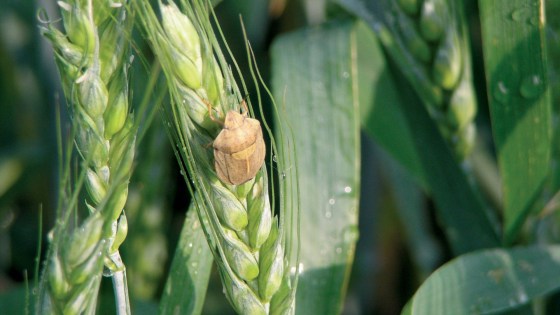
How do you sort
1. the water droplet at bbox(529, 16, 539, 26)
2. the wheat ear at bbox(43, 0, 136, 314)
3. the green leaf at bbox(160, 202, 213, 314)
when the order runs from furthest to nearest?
the water droplet at bbox(529, 16, 539, 26) < the green leaf at bbox(160, 202, 213, 314) < the wheat ear at bbox(43, 0, 136, 314)

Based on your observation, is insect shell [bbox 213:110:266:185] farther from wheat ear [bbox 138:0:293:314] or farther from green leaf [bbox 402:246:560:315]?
green leaf [bbox 402:246:560:315]

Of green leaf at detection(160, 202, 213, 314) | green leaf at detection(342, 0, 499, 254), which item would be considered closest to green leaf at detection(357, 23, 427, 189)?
green leaf at detection(342, 0, 499, 254)

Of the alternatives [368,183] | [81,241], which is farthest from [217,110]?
[368,183]

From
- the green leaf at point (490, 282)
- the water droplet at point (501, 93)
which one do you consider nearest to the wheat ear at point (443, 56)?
the water droplet at point (501, 93)

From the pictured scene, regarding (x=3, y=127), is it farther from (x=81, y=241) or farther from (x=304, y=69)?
(x=81, y=241)

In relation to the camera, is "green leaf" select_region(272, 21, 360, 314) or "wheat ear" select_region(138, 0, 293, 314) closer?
"wheat ear" select_region(138, 0, 293, 314)

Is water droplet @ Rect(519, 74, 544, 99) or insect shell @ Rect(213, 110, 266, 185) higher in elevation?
insect shell @ Rect(213, 110, 266, 185)
